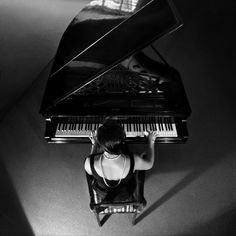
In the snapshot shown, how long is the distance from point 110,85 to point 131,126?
471 millimetres

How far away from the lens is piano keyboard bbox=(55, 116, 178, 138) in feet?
7.93

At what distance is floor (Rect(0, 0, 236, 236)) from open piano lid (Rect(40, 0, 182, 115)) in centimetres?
78

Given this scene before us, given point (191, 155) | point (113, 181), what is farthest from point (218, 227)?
point (113, 181)

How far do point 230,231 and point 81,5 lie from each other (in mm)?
3201

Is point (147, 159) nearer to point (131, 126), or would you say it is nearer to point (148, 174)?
point (131, 126)

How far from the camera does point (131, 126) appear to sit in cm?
246

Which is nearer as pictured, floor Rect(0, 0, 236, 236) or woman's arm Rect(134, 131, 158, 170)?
woman's arm Rect(134, 131, 158, 170)

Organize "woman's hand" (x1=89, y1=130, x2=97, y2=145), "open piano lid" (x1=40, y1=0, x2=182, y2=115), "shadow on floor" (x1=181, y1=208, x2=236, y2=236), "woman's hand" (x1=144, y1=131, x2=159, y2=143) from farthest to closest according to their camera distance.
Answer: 1. "shadow on floor" (x1=181, y1=208, x2=236, y2=236)
2. "woman's hand" (x1=89, y1=130, x2=97, y2=145)
3. "woman's hand" (x1=144, y1=131, x2=159, y2=143)
4. "open piano lid" (x1=40, y1=0, x2=182, y2=115)

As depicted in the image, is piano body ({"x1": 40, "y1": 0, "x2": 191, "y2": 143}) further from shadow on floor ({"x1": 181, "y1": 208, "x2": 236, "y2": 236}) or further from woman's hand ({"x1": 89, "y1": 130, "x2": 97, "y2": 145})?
shadow on floor ({"x1": 181, "y1": 208, "x2": 236, "y2": 236})

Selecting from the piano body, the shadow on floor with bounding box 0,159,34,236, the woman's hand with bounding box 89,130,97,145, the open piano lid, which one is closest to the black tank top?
the woman's hand with bounding box 89,130,97,145

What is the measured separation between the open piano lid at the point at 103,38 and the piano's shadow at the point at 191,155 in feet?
4.59

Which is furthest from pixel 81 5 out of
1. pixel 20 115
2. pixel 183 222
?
pixel 183 222

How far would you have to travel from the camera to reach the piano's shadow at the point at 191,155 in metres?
2.90

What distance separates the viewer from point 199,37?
4.30m
